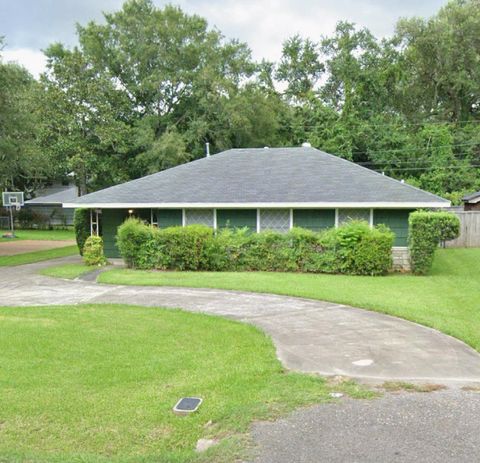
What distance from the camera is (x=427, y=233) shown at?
1277 centimetres

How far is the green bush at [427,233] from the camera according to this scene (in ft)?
41.3

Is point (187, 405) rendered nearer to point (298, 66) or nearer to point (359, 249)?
point (359, 249)

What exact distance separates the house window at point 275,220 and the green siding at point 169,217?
2.84m

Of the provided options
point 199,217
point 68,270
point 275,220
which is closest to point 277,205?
point 275,220

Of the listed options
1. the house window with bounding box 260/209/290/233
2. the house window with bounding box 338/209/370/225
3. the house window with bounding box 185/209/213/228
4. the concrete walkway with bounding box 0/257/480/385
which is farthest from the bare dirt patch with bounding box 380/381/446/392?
the house window with bounding box 185/209/213/228

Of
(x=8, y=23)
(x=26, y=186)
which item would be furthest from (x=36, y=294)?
(x=26, y=186)

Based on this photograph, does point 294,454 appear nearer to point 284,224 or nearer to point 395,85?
point 284,224

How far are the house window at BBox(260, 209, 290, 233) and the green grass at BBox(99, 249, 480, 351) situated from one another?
261cm

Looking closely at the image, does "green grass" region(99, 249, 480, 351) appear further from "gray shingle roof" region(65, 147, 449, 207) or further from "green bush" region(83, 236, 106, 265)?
"gray shingle roof" region(65, 147, 449, 207)

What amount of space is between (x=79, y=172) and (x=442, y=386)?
1261 inches

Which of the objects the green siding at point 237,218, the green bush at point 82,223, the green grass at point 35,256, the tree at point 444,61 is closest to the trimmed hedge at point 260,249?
the green siding at point 237,218

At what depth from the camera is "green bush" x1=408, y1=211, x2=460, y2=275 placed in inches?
496

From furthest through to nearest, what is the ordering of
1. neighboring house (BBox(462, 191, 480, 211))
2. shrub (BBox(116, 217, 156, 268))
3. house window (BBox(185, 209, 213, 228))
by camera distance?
neighboring house (BBox(462, 191, 480, 211)) < house window (BBox(185, 209, 213, 228)) < shrub (BBox(116, 217, 156, 268))

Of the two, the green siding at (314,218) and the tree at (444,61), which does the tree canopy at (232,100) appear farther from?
the green siding at (314,218)
